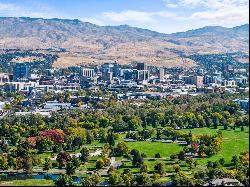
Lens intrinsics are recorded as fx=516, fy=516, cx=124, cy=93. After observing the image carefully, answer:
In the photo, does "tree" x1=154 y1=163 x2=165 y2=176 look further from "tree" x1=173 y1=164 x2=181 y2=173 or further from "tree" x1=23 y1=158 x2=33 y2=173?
"tree" x1=23 y1=158 x2=33 y2=173

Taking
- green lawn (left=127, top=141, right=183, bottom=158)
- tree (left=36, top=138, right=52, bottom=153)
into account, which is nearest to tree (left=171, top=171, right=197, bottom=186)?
green lawn (left=127, top=141, right=183, bottom=158)

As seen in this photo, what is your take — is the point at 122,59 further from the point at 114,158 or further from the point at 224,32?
the point at 224,32

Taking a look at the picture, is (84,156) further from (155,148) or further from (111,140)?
Result: (155,148)

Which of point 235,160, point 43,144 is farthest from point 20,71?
point 235,160

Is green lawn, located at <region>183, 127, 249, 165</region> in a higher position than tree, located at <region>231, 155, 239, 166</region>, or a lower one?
lower

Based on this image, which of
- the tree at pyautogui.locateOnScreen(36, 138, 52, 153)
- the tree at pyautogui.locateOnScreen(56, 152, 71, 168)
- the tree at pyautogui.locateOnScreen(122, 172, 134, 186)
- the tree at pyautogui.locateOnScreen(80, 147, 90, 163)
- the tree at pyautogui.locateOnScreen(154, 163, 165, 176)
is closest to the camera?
the tree at pyautogui.locateOnScreen(122, 172, 134, 186)

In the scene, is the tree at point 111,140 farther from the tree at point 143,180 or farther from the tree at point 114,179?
the tree at point 143,180

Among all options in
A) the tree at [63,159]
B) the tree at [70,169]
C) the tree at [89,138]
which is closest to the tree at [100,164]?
the tree at [63,159]

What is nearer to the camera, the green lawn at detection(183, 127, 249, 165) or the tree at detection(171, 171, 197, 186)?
the tree at detection(171, 171, 197, 186)
